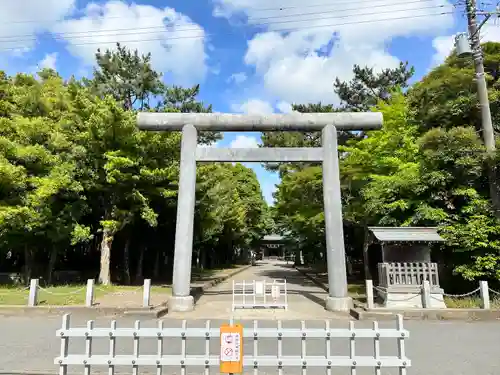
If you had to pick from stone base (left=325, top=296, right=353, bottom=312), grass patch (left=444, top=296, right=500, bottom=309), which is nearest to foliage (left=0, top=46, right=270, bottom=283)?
stone base (left=325, top=296, right=353, bottom=312)

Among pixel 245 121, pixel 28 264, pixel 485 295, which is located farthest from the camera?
pixel 28 264

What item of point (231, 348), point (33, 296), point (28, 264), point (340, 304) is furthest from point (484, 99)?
point (28, 264)

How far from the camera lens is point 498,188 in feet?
45.1

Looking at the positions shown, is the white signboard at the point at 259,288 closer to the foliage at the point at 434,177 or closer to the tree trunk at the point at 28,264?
the foliage at the point at 434,177

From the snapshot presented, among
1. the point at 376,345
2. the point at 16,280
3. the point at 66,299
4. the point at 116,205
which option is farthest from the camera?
the point at 16,280

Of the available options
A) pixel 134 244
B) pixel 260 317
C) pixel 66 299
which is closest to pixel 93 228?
pixel 134 244

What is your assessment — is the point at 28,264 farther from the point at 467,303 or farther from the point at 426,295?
the point at 467,303

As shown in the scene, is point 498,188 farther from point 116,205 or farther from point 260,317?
point 116,205

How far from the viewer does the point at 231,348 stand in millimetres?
4652

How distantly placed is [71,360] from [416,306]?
10.8 m

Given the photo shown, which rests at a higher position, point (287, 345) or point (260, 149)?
point (260, 149)

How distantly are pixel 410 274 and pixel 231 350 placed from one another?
10190 mm

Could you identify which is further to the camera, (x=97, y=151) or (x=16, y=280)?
(x=16, y=280)

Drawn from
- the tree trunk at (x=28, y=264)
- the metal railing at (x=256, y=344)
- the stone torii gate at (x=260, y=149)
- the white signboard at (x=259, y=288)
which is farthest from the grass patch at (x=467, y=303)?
the tree trunk at (x=28, y=264)
